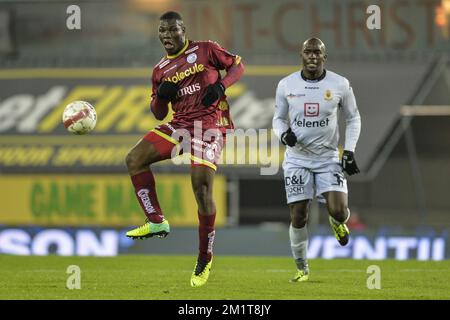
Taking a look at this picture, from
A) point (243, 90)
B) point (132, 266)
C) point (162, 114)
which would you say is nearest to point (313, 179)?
point (162, 114)

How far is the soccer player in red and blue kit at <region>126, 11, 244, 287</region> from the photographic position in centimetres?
1031

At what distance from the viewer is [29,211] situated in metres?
19.3

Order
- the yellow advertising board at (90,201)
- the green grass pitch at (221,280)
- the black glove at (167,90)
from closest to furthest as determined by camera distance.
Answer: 1. the green grass pitch at (221,280)
2. the black glove at (167,90)
3. the yellow advertising board at (90,201)

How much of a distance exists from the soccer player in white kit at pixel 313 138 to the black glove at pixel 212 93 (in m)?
1.11

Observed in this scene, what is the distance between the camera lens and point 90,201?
19.3 m

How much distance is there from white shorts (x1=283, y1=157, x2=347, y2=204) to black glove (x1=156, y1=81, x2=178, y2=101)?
63.3 inches

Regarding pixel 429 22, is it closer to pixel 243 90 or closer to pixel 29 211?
pixel 243 90

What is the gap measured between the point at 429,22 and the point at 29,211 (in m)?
7.65

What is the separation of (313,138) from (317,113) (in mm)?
257

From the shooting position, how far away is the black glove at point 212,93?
10258mm

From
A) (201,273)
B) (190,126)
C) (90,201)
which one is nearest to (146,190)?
(190,126)

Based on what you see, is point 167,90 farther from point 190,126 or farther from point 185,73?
point 190,126

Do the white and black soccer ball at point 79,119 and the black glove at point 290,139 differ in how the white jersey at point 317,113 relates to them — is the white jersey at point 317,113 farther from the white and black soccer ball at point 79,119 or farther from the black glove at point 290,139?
the white and black soccer ball at point 79,119

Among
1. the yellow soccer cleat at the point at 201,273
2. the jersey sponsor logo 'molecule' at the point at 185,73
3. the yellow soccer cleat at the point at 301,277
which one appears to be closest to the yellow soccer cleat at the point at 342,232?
the yellow soccer cleat at the point at 301,277
